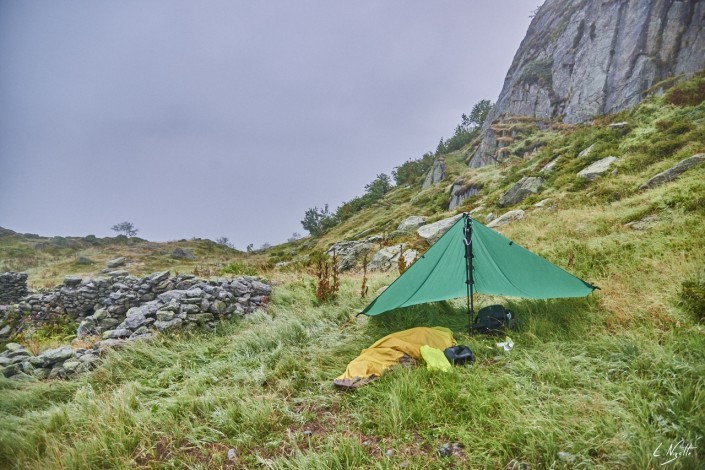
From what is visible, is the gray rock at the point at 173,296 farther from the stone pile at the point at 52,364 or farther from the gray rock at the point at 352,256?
the gray rock at the point at 352,256

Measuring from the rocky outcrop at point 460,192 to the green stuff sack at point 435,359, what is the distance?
77.4 feet

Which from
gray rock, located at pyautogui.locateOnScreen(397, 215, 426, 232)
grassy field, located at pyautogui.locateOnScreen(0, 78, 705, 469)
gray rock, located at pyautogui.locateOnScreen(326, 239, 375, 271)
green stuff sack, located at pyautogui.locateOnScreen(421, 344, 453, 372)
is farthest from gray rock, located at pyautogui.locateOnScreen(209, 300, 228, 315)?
gray rock, located at pyautogui.locateOnScreen(397, 215, 426, 232)

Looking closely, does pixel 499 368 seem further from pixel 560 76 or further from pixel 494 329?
pixel 560 76

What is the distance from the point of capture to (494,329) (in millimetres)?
5223

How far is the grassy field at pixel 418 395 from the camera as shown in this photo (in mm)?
2623

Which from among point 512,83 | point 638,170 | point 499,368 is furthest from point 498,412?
point 512,83

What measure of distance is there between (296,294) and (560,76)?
52.9 m

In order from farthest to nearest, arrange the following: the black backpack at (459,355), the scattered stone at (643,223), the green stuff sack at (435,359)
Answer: the scattered stone at (643,223)
the black backpack at (459,355)
the green stuff sack at (435,359)

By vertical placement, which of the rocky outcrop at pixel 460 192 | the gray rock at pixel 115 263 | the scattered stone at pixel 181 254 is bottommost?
the gray rock at pixel 115 263

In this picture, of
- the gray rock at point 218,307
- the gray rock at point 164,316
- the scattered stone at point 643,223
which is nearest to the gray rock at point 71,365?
the gray rock at point 164,316

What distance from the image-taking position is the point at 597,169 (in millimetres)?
15641

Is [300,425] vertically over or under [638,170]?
under

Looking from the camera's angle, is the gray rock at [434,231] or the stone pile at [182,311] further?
the gray rock at [434,231]

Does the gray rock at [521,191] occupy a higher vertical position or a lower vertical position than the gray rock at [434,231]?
higher
